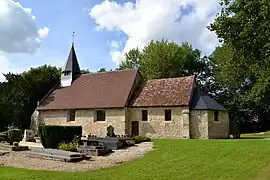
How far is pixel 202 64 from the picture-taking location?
57.1 meters

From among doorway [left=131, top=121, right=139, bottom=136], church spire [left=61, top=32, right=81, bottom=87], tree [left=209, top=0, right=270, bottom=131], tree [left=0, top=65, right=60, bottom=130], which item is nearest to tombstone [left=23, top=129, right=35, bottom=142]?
doorway [left=131, top=121, right=139, bottom=136]

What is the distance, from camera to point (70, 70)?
4203cm

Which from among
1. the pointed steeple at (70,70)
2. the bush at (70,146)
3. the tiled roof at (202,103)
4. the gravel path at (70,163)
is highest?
the pointed steeple at (70,70)

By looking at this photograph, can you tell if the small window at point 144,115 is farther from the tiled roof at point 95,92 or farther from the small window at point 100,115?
the small window at point 100,115

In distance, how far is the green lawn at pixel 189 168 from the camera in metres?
13.7

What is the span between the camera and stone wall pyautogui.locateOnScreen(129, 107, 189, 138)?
1241 inches

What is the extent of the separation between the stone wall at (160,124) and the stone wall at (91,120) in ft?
4.27

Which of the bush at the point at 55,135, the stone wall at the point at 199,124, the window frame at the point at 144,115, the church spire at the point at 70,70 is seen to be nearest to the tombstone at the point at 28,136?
the bush at the point at 55,135

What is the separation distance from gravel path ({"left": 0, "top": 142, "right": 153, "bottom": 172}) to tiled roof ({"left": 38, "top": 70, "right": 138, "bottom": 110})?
1306cm

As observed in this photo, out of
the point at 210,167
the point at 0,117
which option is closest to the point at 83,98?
the point at 0,117

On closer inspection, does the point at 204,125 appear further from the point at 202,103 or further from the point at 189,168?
the point at 189,168

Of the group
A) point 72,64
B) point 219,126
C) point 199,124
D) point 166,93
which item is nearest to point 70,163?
point 199,124

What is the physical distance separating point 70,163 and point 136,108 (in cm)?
1643

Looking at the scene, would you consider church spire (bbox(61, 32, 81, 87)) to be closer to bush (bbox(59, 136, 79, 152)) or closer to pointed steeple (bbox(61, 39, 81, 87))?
pointed steeple (bbox(61, 39, 81, 87))
